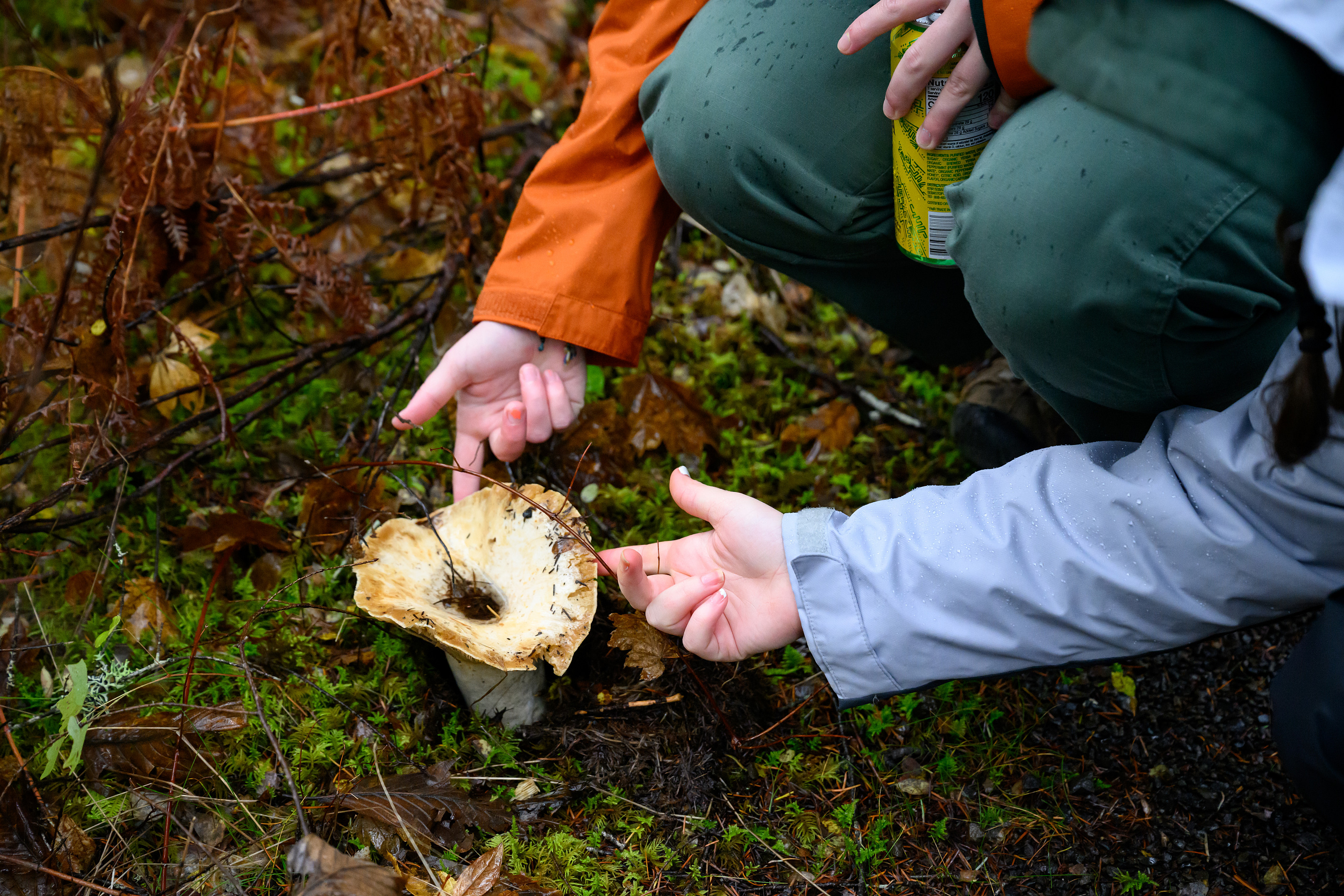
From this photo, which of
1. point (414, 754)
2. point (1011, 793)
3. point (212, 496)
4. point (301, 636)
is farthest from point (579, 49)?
point (1011, 793)

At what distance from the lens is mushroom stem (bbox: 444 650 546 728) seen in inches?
76.1

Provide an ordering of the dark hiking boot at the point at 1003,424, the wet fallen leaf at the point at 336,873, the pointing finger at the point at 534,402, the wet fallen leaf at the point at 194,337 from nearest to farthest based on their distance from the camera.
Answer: the wet fallen leaf at the point at 336,873 → the pointing finger at the point at 534,402 → the dark hiking boot at the point at 1003,424 → the wet fallen leaf at the point at 194,337

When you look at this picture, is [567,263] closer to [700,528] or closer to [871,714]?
[700,528]

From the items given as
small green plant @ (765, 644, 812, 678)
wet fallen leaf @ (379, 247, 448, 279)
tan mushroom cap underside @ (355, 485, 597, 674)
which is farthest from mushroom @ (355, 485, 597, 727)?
wet fallen leaf @ (379, 247, 448, 279)

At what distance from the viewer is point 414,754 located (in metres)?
1.94

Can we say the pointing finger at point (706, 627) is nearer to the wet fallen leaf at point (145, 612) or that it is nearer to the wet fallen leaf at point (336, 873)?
the wet fallen leaf at point (336, 873)

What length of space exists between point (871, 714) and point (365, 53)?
9.47 feet

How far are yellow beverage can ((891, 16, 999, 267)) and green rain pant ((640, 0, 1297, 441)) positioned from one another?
0.32 ft

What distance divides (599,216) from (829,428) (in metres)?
1.03

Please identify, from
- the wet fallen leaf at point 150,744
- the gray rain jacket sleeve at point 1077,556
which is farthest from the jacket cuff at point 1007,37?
the wet fallen leaf at point 150,744

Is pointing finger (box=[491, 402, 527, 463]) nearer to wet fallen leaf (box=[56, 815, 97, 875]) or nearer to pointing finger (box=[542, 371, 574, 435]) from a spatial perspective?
pointing finger (box=[542, 371, 574, 435])

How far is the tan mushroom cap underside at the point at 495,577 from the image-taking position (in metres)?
1.74

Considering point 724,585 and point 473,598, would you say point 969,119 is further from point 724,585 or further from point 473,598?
point 473,598

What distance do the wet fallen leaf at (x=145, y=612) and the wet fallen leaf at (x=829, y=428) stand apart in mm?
1758
